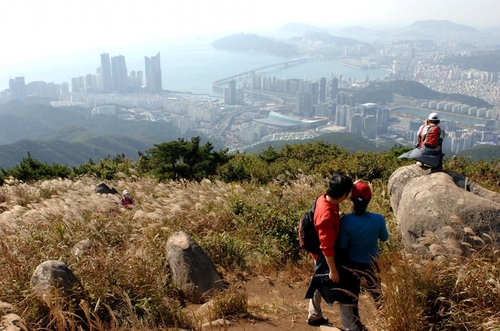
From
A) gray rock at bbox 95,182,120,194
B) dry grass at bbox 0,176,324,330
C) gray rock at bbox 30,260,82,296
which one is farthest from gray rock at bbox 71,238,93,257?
A: gray rock at bbox 95,182,120,194

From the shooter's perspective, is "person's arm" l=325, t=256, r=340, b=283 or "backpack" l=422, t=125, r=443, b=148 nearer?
"person's arm" l=325, t=256, r=340, b=283

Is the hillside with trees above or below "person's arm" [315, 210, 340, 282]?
below

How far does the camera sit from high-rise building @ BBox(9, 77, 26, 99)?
146m

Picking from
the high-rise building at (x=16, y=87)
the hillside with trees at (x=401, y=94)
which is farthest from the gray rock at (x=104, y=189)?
the high-rise building at (x=16, y=87)

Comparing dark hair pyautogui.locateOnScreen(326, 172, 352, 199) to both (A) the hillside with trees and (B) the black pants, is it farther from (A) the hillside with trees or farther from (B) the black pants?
(A) the hillside with trees

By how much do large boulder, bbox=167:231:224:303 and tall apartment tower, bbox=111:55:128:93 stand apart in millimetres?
172862

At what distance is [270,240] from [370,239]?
6.62 ft

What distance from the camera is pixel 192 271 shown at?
13.0 ft

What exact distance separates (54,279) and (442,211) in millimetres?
3306

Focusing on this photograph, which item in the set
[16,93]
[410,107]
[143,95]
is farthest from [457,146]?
[16,93]

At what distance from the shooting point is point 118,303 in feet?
11.0

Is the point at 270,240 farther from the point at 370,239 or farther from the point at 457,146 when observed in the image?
the point at 457,146

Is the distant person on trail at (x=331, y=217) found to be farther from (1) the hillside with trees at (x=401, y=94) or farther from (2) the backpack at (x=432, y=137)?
(1) the hillside with trees at (x=401, y=94)

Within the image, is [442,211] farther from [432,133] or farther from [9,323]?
[9,323]
